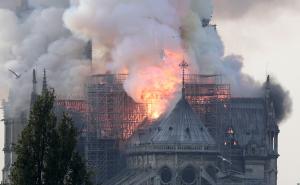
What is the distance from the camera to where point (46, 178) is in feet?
354

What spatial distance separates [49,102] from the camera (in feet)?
357

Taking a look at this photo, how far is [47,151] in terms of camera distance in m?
108

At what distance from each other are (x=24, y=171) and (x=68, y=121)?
362cm

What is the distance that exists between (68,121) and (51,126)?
1.10 m

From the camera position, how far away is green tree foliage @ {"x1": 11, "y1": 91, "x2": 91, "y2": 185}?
10788 cm

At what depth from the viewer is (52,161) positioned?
10812 centimetres

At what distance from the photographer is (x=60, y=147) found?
108500 mm

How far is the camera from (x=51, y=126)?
108 meters

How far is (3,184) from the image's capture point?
109125mm

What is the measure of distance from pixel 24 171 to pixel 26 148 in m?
1.25

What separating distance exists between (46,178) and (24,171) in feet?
4.09

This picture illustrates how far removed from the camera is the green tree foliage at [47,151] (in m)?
108

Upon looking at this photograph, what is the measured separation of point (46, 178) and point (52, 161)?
3.13ft

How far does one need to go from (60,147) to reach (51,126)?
1.29 m
